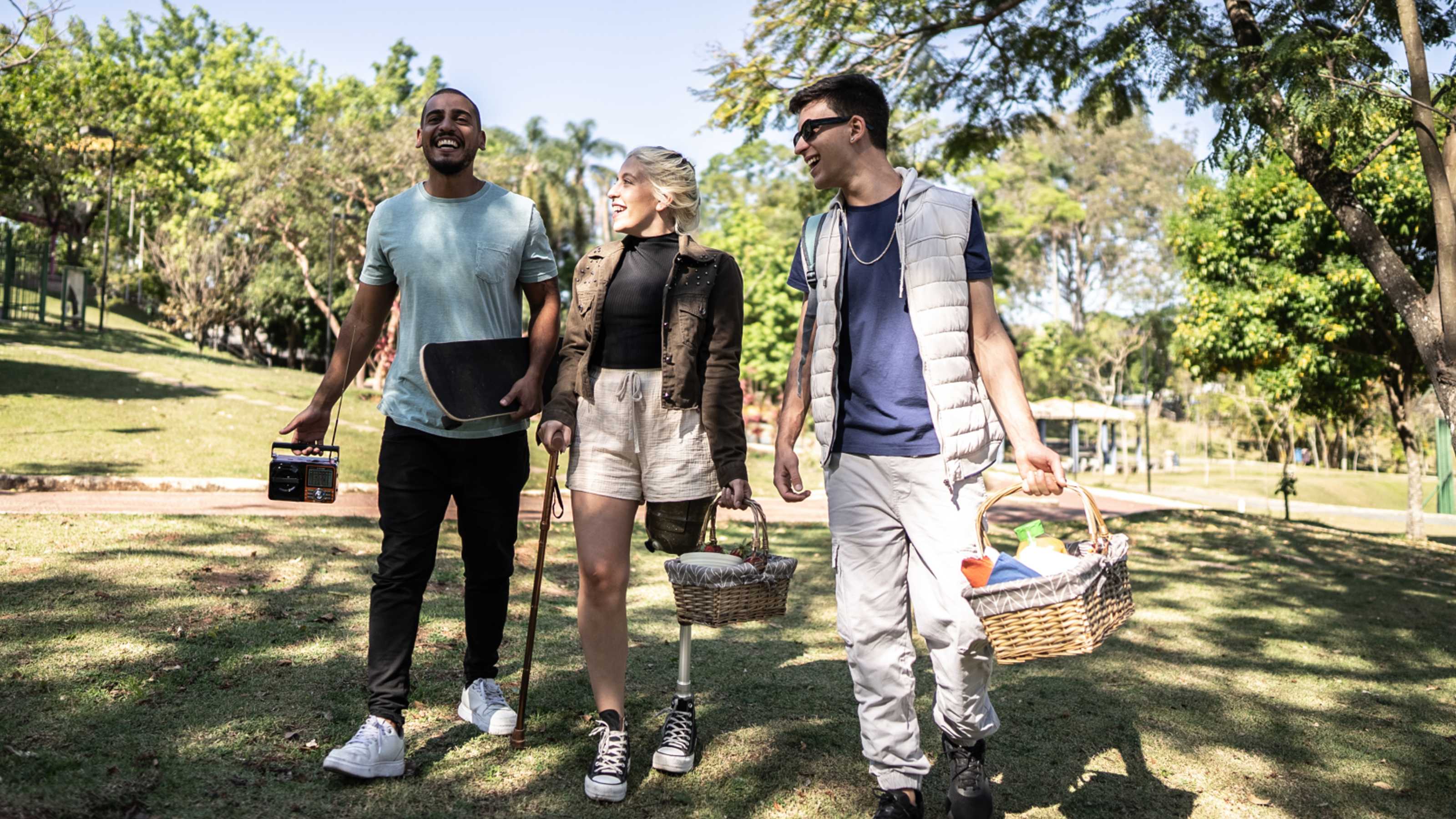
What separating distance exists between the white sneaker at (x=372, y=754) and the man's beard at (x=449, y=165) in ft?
5.58

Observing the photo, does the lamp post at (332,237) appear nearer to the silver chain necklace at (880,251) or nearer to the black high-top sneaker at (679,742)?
the black high-top sneaker at (679,742)

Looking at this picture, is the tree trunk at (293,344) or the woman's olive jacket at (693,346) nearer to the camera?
the woman's olive jacket at (693,346)

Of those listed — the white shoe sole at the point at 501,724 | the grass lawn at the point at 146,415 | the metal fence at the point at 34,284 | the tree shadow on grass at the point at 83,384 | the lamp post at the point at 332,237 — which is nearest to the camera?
the white shoe sole at the point at 501,724

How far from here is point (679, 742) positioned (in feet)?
10.9

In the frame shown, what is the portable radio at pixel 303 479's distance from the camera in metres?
3.30

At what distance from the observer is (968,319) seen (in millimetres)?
2986

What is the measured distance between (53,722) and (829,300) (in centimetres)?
269

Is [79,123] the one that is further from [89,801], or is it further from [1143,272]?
[1143,272]

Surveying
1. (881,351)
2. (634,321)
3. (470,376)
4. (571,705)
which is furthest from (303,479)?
(881,351)

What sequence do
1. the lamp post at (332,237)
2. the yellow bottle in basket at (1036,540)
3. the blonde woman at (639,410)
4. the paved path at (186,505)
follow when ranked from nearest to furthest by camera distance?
the yellow bottle in basket at (1036,540), the blonde woman at (639,410), the paved path at (186,505), the lamp post at (332,237)

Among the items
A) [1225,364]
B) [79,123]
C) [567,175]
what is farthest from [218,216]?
[1225,364]

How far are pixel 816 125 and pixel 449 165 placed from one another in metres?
1.17

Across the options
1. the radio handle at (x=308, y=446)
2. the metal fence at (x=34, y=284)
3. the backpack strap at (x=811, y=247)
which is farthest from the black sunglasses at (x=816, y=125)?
the metal fence at (x=34, y=284)

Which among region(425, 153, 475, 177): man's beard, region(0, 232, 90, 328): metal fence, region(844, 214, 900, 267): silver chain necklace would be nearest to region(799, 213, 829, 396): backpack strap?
region(844, 214, 900, 267): silver chain necklace
